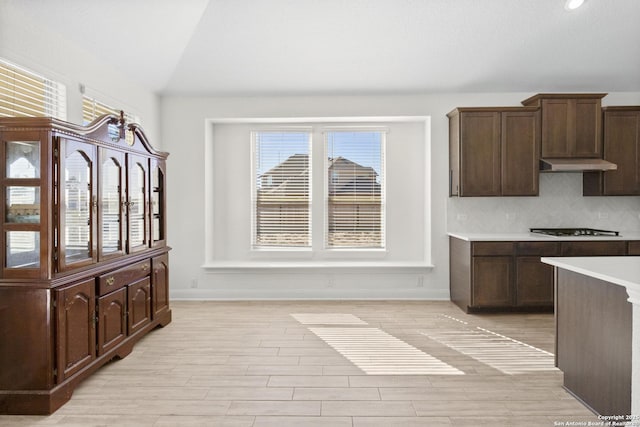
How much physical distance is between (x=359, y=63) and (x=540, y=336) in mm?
3554

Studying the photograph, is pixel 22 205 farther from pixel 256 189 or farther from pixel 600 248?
pixel 600 248

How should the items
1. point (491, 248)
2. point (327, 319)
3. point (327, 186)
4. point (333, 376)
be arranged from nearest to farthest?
point (333, 376) → point (327, 319) → point (491, 248) → point (327, 186)

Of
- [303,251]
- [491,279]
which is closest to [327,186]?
[303,251]

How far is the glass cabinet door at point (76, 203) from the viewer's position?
284cm

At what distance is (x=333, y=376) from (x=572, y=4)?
4282 mm

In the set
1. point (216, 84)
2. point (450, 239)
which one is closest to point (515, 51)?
point (450, 239)

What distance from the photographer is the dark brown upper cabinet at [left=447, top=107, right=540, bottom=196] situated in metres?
5.20

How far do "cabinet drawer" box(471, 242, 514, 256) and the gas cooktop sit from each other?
2.31 ft

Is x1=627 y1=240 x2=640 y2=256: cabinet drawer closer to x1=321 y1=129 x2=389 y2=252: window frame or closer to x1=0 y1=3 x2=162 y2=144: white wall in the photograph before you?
x1=321 y1=129 x2=389 y2=252: window frame

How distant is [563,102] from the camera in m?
5.16

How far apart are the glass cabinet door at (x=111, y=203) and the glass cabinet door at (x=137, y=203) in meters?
0.12

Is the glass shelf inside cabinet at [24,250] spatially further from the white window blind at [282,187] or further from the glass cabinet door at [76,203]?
the white window blind at [282,187]

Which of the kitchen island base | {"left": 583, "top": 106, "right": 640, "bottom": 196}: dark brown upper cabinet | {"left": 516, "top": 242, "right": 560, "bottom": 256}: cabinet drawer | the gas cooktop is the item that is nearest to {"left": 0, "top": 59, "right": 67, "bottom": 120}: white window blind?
the kitchen island base

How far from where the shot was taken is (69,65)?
3.84 metres
